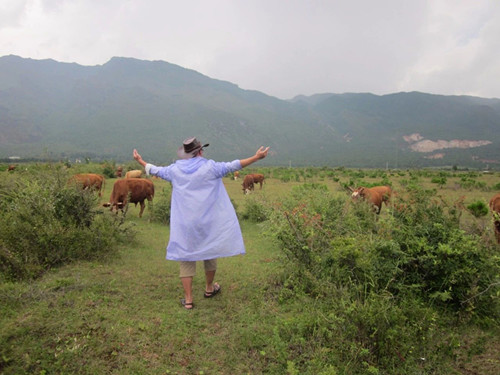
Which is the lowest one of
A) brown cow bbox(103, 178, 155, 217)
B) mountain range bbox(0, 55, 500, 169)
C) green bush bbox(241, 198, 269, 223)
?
green bush bbox(241, 198, 269, 223)

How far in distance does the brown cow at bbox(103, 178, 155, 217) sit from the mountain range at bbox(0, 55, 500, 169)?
74.5 meters

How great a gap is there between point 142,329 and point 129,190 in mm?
7568

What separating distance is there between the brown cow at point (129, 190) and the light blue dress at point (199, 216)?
6.22m

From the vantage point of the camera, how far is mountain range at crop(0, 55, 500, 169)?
101 metres

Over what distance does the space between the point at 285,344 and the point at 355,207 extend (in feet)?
11.2

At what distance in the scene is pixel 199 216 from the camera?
158 inches

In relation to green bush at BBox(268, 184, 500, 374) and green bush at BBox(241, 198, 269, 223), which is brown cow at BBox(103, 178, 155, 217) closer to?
green bush at BBox(241, 198, 269, 223)

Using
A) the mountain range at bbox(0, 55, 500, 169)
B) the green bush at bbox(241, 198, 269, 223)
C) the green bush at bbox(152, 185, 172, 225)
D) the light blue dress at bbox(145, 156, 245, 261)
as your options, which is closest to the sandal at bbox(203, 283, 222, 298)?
the light blue dress at bbox(145, 156, 245, 261)

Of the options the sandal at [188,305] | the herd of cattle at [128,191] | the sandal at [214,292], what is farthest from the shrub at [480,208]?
the herd of cattle at [128,191]

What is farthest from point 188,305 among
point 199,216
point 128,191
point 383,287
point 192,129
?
point 192,129

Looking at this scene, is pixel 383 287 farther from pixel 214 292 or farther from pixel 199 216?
pixel 199 216

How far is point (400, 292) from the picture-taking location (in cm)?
376

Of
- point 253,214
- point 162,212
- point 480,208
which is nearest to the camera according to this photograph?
point 480,208

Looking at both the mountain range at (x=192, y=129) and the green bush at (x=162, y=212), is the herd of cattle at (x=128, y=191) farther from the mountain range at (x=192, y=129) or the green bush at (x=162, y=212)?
the mountain range at (x=192, y=129)
